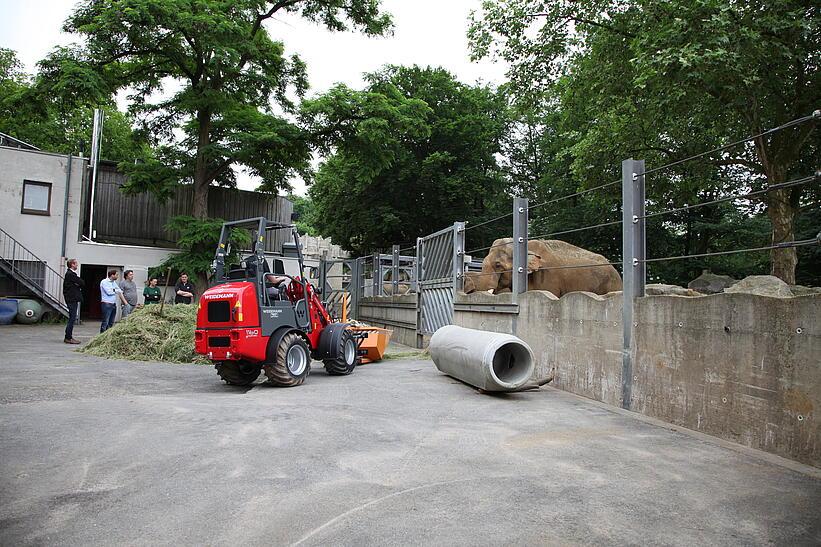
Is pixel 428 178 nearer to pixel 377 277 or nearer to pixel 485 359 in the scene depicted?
pixel 377 277

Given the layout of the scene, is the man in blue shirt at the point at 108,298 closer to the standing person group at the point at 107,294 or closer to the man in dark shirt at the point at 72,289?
the standing person group at the point at 107,294

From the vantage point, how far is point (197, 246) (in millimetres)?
23078

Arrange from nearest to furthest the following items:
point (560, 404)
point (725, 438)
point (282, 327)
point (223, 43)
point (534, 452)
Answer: point (534, 452)
point (725, 438)
point (560, 404)
point (282, 327)
point (223, 43)

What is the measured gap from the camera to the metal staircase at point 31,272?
2162 cm

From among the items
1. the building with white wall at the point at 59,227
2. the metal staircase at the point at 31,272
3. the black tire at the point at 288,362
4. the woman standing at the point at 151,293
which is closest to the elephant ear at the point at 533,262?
the black tire at the point at 288,362

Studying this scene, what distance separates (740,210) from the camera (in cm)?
2352

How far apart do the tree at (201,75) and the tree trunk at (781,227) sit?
15586mm

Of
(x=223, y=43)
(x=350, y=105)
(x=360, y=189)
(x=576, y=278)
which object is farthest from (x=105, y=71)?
(x=576, y=278)

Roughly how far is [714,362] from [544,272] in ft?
18.4

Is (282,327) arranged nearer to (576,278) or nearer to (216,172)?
(576,278)

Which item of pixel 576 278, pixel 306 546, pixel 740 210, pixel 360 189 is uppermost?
pixel 360 189

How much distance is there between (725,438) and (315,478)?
343cm

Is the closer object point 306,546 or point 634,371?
point 306,546

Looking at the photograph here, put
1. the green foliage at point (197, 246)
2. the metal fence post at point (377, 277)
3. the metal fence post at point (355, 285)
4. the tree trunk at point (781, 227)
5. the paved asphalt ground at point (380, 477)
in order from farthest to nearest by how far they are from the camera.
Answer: the green foliage at point (197, 246), the metal fence post at point (355, 285), the metal fence post at point (377, 277), the tree trunk at point (781, 227), the paved asphalt ground at point (380, 477)
